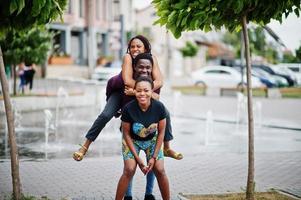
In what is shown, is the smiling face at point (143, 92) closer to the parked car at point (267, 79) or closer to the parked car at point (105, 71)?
the parked car at point (267, 79)

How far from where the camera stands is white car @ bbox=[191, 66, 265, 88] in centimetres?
3856

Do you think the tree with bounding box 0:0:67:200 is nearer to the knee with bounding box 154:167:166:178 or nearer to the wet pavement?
the wet pavement

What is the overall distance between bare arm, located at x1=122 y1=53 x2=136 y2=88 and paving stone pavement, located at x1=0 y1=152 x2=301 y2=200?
1.66 meters

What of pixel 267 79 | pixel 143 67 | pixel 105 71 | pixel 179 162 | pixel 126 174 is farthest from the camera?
pixel 105 71

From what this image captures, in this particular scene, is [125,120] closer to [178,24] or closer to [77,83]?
[178,24]

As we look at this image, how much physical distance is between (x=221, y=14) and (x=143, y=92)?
1.45m

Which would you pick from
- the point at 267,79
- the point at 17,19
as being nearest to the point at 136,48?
the point at 17,19

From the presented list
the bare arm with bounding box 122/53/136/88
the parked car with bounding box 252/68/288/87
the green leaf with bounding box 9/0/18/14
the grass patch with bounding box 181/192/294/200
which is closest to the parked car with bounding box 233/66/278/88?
the parked car with bounding box 252/68/288/87

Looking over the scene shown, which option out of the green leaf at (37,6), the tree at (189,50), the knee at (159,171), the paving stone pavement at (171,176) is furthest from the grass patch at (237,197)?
the tree at (189,50)

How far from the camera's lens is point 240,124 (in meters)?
18.4

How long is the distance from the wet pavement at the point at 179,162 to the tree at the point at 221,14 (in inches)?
73.5

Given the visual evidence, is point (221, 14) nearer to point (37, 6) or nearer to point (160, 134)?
point (160, 134)

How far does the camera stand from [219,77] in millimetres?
39344

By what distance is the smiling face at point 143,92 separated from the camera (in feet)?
19.0
